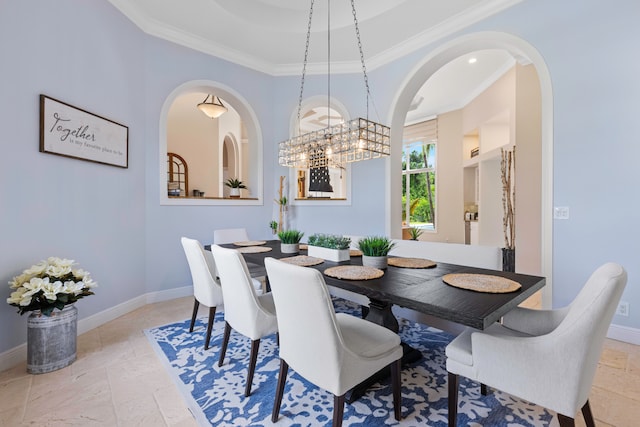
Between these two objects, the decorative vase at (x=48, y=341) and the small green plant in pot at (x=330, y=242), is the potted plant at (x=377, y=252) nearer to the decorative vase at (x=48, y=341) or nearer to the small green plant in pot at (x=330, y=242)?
the small green plant in pot at (x=330, y=242)

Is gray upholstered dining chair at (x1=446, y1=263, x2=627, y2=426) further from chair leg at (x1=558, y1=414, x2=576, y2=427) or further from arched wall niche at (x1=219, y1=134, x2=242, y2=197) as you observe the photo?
arched wall niche at (x1=219, y1=134, x2=242, y2=197)

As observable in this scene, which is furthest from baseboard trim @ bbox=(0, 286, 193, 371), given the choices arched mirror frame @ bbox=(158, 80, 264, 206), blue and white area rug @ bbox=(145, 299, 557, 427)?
arched mirror frame @ bbox=(158, 80, 264, 206)

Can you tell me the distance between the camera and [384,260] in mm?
1968

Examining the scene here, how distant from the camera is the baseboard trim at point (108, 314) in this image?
201 cm

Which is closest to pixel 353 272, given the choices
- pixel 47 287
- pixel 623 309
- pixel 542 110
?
pixel 47 287

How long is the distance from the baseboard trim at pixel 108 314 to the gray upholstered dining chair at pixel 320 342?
2026mm

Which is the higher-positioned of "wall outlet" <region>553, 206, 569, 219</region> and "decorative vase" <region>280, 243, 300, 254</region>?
"wall outlet" <region>553, 206, 569, 219</region>

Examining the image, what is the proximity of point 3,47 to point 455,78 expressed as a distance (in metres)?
5.83

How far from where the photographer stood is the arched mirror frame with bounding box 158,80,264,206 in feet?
11.2

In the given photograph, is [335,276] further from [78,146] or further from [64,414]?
[78,146]

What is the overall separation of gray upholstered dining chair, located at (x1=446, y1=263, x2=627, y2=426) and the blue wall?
1.73 metres

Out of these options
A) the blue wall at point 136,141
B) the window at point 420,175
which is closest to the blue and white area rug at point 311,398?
the blue wall at point 136,141

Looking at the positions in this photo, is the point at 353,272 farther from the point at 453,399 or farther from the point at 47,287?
the point at 47,287

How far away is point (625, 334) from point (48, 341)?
440cm
